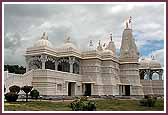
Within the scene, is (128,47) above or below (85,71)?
above

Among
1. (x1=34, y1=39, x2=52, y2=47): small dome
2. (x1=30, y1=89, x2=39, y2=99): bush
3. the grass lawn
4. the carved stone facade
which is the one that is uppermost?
(x1=34, y1=39, x2=52, y2=47): small dome

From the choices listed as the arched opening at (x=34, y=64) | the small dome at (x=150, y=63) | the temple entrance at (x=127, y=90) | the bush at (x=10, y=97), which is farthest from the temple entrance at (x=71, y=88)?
the small dome at (x=150, y=63)

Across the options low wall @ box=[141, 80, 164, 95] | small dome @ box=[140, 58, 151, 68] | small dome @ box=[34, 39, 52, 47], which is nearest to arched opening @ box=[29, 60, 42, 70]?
small dome @ box=[34, 39, 52, 47]

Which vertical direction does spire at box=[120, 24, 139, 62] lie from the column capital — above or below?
above

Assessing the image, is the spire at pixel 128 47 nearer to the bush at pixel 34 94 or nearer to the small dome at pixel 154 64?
the small dome at pixel 154 64

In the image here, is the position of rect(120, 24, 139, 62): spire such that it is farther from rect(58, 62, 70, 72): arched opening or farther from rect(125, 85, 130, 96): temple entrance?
rect(58, 62, 70, 72): arched opening

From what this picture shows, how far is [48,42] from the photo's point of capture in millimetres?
39188

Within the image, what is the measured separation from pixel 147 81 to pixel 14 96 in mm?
31138

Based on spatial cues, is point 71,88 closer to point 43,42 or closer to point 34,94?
point 43,42

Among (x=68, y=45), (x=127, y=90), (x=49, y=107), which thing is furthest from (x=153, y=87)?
(x=49, y=107)

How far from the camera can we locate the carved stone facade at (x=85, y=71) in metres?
35.1

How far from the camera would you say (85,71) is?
42.3m

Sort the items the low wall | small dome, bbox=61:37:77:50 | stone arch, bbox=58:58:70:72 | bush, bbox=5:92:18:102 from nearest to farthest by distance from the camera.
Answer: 1. bush, bbox=5:92:18:102
2. small dome, bbox=61:37:77:50
3. stone arch, bbox=58:58:70:72
4. the low wall

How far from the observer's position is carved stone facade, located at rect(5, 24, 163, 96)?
35.1 m
